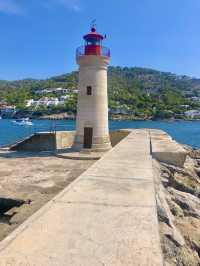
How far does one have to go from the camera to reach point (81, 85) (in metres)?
16.6

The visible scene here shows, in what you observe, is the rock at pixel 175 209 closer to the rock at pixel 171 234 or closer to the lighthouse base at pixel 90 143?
the rock at pixel 171 234

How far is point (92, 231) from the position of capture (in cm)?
449

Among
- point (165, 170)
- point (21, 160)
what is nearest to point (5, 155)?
point (21, 160)

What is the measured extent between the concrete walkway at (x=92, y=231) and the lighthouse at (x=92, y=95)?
938 centimetres

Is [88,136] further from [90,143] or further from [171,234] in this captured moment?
[171,234]

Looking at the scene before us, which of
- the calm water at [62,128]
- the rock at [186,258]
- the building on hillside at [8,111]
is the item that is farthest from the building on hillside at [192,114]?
the rock at [186,258]

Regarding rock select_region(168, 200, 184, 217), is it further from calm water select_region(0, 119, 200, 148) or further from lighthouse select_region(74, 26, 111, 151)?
calm water select_region(0, 119, 200, 148)

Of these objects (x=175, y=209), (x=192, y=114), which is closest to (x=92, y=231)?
(x=175, y=209)

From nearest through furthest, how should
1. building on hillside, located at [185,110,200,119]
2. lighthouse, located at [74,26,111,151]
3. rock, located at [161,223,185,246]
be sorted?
rock, located at [161,223,185,246]
lighthouse, located at [74,26,111,151]
building on hillside, located at [185,110,200,119]

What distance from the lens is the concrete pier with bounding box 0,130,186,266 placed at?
12.3 ft

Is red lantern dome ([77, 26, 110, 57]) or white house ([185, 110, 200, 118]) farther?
white house ([185, 110, 200, 118])

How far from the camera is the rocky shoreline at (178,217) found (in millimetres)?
4676

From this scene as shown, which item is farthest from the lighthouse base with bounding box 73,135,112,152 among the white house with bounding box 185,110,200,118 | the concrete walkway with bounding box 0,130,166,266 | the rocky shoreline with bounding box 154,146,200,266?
the white house with bounding box 185,110,200,118

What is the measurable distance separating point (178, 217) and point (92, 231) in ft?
9.99
